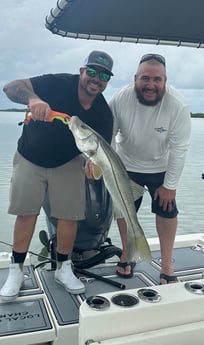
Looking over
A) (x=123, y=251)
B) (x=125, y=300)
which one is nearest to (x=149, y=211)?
(x=123, y=251)

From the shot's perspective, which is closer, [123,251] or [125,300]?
[125,300]

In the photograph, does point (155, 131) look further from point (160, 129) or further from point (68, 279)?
point (68, 279)

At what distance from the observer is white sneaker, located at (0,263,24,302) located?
2375 mm

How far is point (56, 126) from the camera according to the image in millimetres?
2420

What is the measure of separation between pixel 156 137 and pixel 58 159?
2.23ft

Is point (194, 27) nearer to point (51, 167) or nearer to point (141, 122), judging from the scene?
point (141, 122)

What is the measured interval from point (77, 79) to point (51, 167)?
0.55 m

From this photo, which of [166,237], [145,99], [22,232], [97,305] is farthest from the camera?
[166,237]

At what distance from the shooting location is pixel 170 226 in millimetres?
2844

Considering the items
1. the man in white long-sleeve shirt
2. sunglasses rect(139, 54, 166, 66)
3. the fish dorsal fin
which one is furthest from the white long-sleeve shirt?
the fish dorsal fin

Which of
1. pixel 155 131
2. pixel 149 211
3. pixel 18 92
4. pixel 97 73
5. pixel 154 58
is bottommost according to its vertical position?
pixel 149 211

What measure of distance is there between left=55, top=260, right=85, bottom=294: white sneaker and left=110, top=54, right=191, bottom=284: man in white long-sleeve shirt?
0.41 metres

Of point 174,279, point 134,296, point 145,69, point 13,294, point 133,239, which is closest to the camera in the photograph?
point 134,296

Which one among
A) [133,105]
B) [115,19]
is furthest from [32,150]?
[115,19]
